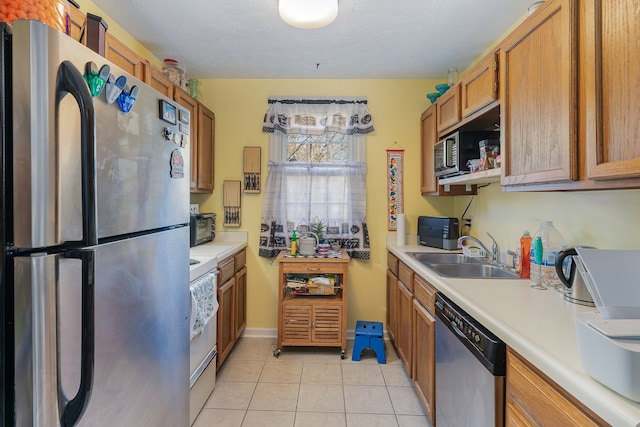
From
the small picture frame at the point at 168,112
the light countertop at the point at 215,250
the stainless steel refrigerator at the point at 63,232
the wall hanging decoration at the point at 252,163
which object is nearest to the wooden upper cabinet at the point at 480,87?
the small picture frame at the point at 168,112

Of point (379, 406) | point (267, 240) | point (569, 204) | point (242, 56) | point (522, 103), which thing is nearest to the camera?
point (522, 103)

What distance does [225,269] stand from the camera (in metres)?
2.40

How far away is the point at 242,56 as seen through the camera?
2562mm

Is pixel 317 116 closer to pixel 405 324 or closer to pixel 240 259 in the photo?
pixel 240 259

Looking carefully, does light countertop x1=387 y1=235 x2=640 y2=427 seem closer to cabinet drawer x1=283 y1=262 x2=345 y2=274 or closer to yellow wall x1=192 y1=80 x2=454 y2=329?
cabinet drawer x1=283 y1=262 x2=345 y2=274

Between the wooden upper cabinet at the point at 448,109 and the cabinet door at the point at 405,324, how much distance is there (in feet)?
4.21

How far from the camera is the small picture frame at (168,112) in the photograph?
1.17 m

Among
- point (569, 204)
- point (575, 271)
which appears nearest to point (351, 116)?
point (569, 204)

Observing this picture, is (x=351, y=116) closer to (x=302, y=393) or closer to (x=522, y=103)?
(x=522, y=103)

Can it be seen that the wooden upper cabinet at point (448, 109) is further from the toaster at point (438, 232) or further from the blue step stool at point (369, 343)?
the blue step stool at point (369, 343)

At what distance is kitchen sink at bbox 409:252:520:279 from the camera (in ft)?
6.39

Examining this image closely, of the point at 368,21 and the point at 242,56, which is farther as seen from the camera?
the point at 242,56

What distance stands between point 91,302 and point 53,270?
110 millimetres

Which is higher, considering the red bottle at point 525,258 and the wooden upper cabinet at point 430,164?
the wooden upper cabinet at point 430,164
